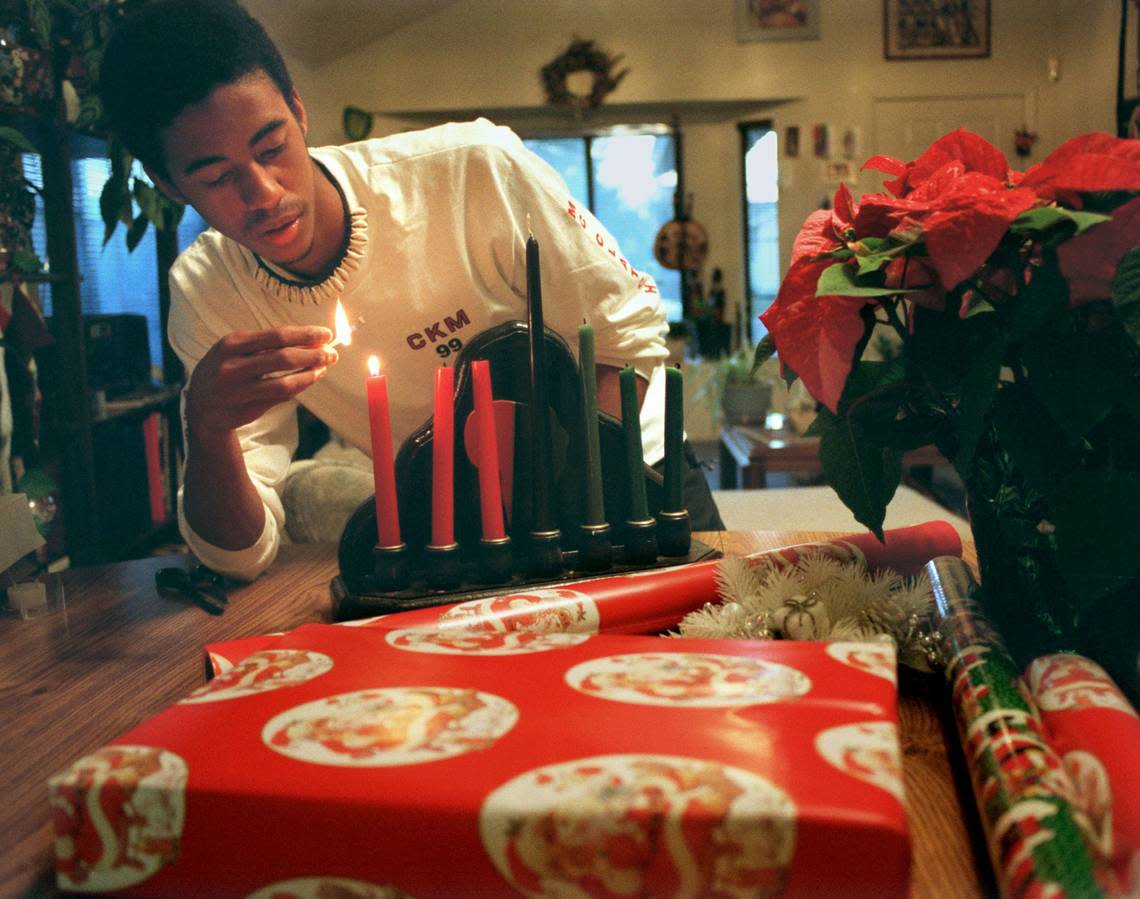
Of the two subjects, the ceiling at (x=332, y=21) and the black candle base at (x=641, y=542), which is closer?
the black candle base at (x=641, y=542)

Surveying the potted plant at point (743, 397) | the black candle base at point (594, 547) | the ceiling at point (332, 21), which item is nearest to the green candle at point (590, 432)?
the black candle base at point (594, 547)

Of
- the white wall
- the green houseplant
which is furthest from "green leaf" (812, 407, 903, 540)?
the white wall

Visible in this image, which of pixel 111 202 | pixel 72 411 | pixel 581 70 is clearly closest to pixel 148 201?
pixel 111 202

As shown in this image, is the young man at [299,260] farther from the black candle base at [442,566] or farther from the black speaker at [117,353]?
the black speaker at [117,353]

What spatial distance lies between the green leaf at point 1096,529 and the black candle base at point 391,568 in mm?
410

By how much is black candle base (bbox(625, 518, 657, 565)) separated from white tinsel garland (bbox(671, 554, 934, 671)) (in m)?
0.14

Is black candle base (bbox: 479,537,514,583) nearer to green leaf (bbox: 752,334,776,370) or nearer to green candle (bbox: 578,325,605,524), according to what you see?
green candle (bbox: 578,325,605,524)

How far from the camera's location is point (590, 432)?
2.41 feet

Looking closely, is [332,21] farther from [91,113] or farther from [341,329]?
[341,329]

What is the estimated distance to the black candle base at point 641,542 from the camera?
0.74 metres

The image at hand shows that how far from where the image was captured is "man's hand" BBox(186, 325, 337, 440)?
2.52ft

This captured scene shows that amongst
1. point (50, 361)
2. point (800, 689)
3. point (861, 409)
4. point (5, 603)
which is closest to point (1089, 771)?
point (800, 689)

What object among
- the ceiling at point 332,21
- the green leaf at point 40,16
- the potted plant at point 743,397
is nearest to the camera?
the green leaf at point 40,16

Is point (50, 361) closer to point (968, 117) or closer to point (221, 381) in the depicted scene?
point (221, 381)
